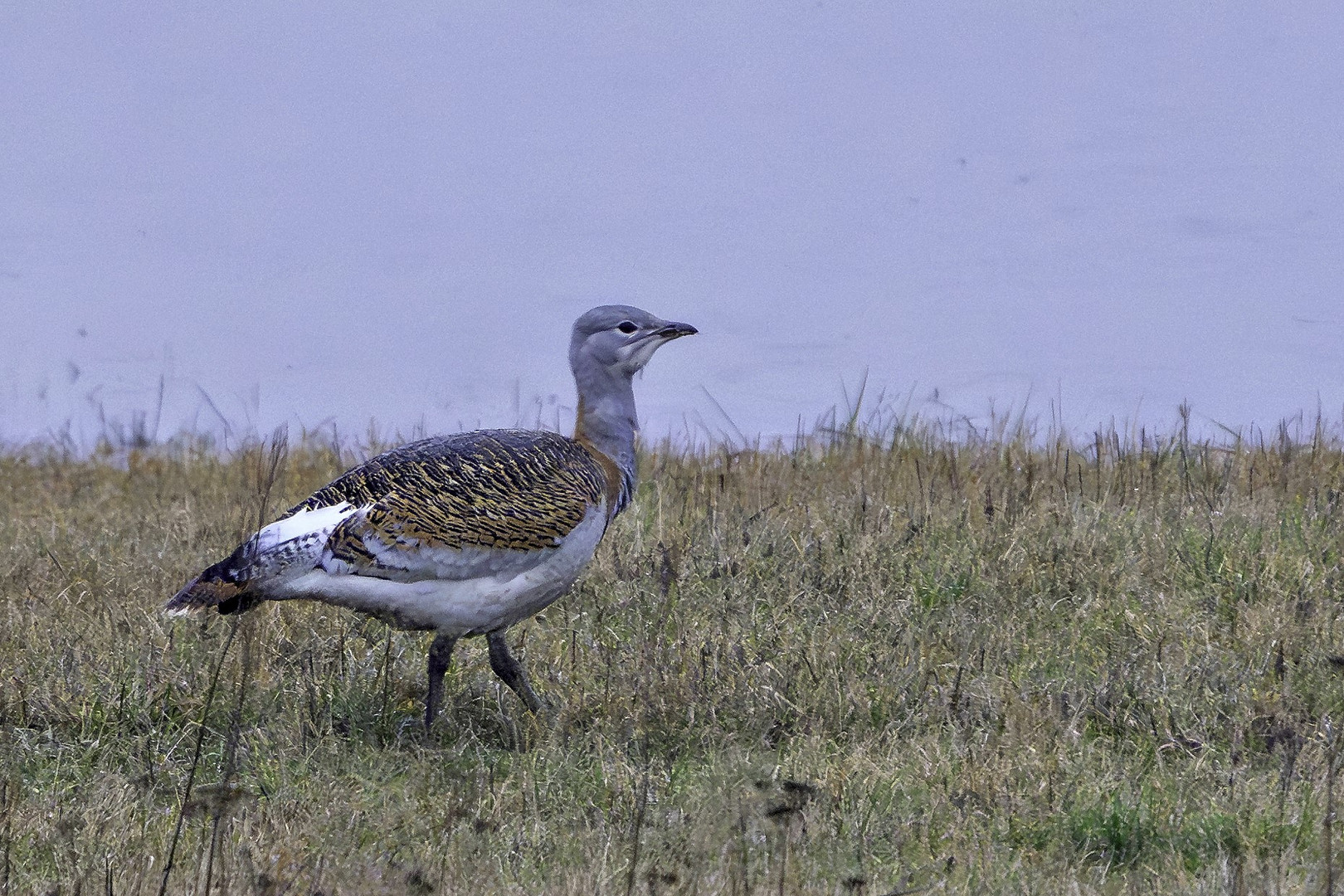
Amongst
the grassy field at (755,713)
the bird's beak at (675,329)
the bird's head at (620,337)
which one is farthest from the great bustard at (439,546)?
the bird's beak at (675,329)

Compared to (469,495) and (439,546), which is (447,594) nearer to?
(439,546)

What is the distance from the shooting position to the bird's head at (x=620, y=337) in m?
5.15

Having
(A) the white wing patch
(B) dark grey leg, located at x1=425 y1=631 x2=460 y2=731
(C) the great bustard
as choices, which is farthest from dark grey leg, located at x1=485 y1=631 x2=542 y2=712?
(A) the white wing patch

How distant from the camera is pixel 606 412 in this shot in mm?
5113

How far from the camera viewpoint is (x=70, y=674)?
470cm

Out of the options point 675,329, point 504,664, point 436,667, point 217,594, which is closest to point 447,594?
point 436,667

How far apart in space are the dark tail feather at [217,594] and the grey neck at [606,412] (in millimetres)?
1239

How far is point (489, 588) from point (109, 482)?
5234 millimetres

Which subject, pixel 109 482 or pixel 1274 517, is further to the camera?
pixel 109 482

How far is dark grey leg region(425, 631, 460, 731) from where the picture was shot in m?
4.53

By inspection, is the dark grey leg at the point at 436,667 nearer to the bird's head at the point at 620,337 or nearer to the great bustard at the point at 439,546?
the great bustard at the point at 439,546

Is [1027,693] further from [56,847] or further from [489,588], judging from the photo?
[56,847]

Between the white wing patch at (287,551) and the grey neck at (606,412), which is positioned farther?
the grey neck at (606,412)

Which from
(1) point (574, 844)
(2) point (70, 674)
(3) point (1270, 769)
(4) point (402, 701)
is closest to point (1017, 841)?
(3) point (1270, 769)
